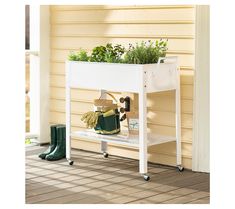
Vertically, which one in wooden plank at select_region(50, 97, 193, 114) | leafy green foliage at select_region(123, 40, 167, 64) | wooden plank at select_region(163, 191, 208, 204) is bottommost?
wooden plank at select_region(163, 191, 208, 204)

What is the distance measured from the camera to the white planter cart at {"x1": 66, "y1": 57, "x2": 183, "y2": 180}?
4.00 metres

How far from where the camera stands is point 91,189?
383 cm

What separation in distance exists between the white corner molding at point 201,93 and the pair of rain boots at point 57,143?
113cm

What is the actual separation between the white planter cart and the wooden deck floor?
14 cm

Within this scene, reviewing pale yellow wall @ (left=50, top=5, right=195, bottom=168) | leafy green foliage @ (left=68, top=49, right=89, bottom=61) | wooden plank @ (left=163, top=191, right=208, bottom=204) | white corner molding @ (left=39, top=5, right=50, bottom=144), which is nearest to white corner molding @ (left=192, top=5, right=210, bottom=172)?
pale yellow wall @ (left=50, top=5, right=195, bottom=168)

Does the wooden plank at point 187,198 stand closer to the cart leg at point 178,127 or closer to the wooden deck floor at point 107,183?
the wooden deck floor at point 107,183

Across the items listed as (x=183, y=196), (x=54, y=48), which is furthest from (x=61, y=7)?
(x=183, y=196)

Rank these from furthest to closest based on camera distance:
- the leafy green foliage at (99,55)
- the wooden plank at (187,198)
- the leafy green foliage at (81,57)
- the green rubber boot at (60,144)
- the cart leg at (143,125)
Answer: the green rubber boot at (60,144), the leafy green foliage at (81,57), the leafy green foliage at (99,55), the cart leg at (143,125), the wooden plank at (187,198)

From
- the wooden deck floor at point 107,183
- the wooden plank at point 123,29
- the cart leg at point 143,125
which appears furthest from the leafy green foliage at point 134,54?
the wooden deck floor at point 107,183

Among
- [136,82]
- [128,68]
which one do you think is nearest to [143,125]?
[136,82]

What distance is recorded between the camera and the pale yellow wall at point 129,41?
4398mm

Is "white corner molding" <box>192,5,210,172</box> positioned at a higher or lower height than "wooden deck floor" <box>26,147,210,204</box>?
higher

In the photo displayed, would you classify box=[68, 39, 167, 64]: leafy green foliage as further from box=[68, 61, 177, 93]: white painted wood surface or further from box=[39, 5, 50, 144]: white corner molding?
box=[39, 5, 50, 144]: white corner molding

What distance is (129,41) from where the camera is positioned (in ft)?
15.6
